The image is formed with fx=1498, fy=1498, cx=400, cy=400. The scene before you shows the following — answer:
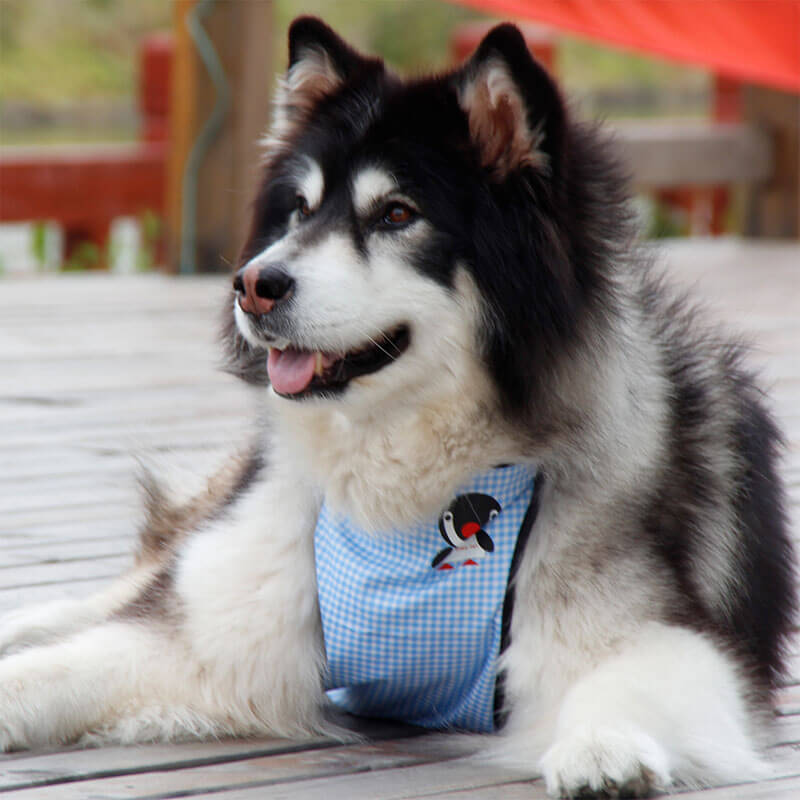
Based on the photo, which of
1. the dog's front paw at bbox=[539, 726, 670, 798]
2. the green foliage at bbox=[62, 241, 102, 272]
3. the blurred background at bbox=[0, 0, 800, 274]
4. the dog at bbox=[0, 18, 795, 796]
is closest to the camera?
the dog's front paw at bbox=[539, 726, 670, 798]

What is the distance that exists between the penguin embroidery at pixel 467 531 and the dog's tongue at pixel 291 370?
0.32 meters

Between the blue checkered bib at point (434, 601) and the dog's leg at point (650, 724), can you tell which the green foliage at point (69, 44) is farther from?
the dog's leg at point (650, 724)

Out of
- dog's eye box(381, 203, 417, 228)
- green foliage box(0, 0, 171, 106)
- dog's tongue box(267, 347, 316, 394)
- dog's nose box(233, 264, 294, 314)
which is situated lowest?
green foliage box(0, 0, 171, 106)

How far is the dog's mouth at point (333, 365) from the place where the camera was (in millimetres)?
2334

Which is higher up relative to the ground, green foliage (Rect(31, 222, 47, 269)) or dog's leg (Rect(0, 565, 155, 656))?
dog's leg (Rect(0, 565, 155, 656))

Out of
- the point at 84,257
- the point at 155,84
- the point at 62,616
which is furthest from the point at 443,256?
the point at 155,84

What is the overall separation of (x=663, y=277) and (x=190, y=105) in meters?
4.41

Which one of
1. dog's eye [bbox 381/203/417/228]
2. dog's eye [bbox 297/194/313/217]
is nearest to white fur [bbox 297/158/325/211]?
dog's eye [bbox 297/194/313/217]

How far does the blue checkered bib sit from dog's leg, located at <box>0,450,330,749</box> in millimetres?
58

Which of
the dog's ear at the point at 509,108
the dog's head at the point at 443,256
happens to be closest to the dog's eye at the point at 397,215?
the dog's head at the point at 443,256

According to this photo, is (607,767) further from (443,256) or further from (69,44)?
(69,44)

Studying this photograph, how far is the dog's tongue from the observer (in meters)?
2.38

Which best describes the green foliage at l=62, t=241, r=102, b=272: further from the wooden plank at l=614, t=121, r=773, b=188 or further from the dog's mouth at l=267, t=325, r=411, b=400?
the dog's mouth at l=267, t=325, r=411, b=400

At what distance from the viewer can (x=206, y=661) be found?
2.36 metres
